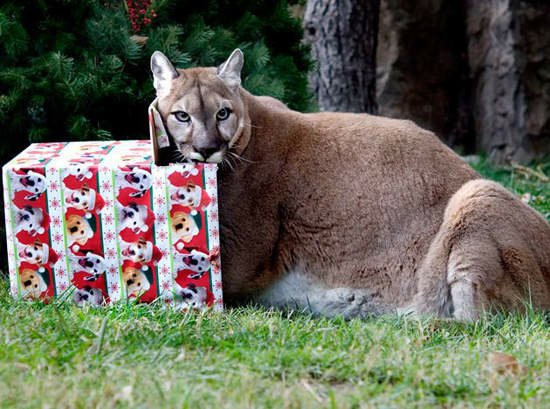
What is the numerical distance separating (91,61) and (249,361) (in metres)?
2.71

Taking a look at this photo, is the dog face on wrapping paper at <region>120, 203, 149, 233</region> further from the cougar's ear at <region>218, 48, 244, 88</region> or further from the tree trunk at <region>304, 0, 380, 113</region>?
the tree trunk at <region>304, 0, 380, 113</region>

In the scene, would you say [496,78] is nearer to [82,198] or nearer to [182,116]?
[182,116]

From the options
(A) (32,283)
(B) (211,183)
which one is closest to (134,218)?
(B) (211,183)

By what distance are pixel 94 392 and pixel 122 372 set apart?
244 mm

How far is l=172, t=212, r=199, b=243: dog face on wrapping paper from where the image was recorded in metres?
4.78

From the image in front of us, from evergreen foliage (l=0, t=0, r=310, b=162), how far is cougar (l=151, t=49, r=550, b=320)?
76 centimetres

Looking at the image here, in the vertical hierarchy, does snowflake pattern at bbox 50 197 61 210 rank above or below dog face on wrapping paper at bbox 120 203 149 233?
above

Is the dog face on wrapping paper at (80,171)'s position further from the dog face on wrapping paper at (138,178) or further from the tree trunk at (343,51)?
the tree trunk at (343,51)

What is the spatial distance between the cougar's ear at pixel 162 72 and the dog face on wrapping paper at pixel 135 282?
1.05 meters

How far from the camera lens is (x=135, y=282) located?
486 cm

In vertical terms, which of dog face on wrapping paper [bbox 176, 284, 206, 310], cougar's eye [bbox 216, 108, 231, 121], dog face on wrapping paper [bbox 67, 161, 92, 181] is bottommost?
dog face on wrapping paper [bbox 176, 284, 206, 310]

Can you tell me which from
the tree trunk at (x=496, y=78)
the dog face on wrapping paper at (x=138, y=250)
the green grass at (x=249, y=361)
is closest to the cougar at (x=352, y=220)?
the green grass at (x=249, y=361)

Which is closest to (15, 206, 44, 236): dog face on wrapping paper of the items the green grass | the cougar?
the green grass

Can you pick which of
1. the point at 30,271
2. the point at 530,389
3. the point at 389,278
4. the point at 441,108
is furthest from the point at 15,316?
the point at 441,108
